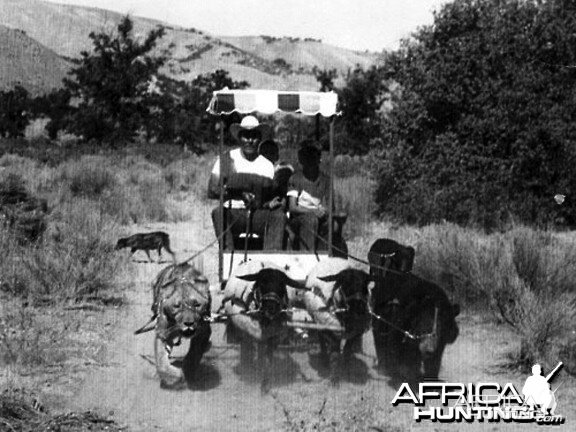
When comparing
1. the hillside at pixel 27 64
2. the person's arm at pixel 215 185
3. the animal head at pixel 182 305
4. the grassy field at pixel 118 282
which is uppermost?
the hillside at pixel 27 64

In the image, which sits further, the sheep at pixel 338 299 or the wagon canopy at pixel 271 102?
the wagon canopy at pixel 271 102

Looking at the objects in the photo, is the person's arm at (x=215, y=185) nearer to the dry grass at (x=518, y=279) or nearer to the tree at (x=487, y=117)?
the dry grass at (x=518, y=279)

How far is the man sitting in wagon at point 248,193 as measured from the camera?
331 inches

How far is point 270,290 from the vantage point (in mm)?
6285

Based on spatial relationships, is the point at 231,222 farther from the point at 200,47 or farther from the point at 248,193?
the point at 200,47

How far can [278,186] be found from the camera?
8883 mm

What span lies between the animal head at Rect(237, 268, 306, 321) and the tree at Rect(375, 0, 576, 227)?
748 centimetres

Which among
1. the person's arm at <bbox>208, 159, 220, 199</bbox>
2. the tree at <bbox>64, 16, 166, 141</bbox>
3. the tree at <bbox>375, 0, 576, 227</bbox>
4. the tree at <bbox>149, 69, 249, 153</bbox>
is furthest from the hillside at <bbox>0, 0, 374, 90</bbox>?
the person's arm at <bbox>208, 159, 220, 199</bbox>

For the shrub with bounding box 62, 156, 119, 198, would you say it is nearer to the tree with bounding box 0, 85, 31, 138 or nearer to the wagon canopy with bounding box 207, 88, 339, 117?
the wagon canopy with bounding box 207, 88, 339, 117

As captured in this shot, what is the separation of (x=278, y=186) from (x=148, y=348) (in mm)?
2207

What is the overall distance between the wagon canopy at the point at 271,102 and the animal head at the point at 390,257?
132 cm

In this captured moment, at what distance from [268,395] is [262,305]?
0.71 m

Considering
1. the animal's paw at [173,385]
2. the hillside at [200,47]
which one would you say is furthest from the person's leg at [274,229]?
the hillside at [200,47]

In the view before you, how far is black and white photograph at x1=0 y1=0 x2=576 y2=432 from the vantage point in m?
6.09
